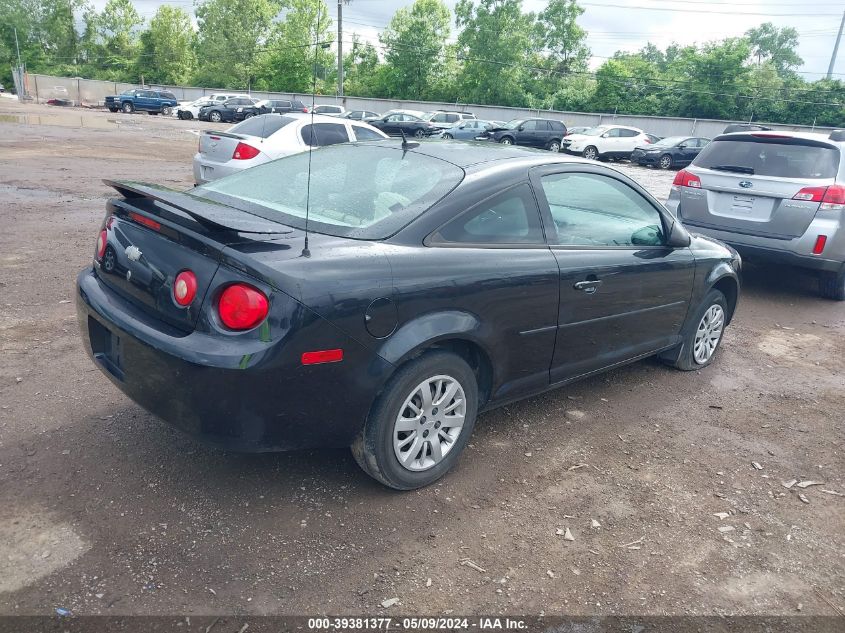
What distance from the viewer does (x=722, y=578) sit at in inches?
109

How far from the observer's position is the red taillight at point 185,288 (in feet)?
8.92

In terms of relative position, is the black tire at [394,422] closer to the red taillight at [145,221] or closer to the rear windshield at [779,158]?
the red taillight at [145,221]

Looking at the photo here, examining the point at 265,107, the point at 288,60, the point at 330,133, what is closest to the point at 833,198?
the point at 330,133

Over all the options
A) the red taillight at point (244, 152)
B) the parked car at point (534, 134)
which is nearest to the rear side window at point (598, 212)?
the red taillight at point (244, 152)

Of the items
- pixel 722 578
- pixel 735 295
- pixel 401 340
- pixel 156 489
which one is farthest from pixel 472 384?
pixel 735 295

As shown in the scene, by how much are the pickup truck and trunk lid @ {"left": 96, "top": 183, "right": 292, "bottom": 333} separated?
49340 mm

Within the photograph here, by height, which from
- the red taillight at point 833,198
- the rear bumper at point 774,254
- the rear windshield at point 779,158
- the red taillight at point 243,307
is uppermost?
the rear windshield at point 779,158

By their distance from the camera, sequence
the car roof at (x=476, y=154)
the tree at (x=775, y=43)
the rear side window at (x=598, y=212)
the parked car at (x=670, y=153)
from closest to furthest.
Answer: the car roof at (x=476, y=154) → the rear side window at (x=598, y=212) → the parked car at (x=670, y=153) → the tree at (x=775, y=43)

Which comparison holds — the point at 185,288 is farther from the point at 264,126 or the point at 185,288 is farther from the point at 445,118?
the point at 445,118

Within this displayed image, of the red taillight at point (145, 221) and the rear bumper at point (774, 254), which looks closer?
the red taillight at point (145, 221)

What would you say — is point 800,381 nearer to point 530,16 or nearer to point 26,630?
point 26,630

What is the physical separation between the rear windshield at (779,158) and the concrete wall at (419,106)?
35720mm

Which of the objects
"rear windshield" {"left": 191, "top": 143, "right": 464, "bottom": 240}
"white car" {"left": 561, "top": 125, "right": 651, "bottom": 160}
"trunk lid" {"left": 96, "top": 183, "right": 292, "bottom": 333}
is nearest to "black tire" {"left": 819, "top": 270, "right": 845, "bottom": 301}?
"rear windshield" {"left": 191, "top": 143, "right": 464, "bottom": 240}

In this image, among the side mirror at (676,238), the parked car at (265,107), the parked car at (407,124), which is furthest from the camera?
the parked car at (265,107)
